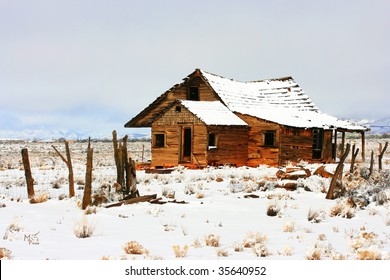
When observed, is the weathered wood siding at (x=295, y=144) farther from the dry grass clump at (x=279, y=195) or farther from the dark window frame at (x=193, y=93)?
the dry grass clump at (x=279, y=195)

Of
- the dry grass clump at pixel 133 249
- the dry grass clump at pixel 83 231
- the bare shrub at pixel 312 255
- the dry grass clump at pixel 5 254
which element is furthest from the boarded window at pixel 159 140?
the bare shrub at pixel 312 255

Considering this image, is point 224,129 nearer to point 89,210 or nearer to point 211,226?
point 89,210

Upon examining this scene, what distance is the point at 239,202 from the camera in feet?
40.9

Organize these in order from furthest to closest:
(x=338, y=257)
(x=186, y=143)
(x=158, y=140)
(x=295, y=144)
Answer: (x=186, y=143), (x=158, y=140), (x=295, y=144), (x=338, y=257)

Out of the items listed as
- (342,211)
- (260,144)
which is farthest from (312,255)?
(260,144)

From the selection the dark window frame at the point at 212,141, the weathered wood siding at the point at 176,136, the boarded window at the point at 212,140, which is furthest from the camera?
the boarded window at the point at 212,140

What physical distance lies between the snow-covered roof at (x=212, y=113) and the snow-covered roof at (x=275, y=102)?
0.58 m

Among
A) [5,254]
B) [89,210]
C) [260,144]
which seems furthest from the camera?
[260,144]

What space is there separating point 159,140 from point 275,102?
10.3 meters

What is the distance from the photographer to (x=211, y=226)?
29.6 feet

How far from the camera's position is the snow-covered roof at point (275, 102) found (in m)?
29.3

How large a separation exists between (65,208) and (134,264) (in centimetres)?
634

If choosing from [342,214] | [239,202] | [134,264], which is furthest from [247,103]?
[134,264]

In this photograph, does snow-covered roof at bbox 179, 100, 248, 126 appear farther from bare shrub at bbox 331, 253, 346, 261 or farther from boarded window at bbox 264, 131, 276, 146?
bare shrub at bbox 331, 253, 346, 261
